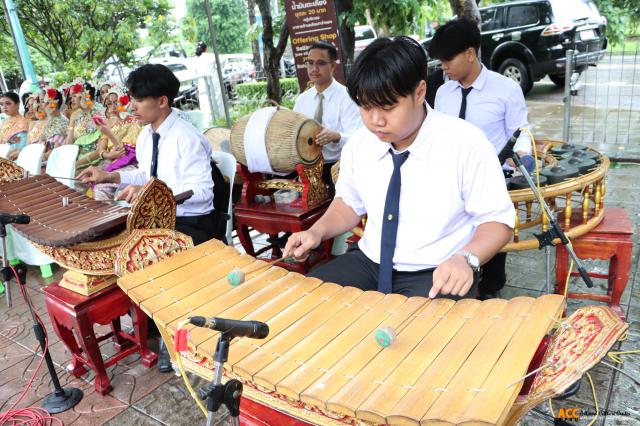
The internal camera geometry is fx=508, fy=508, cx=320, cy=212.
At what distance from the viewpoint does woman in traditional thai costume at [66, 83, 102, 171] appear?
509 centimetres

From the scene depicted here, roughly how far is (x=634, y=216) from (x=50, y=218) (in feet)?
13.4

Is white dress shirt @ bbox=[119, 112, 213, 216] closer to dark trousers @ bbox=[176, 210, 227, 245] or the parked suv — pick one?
dark trousers @ bbox=[176, 210, 227, 245]

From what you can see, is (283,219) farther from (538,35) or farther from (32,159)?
(538,35)

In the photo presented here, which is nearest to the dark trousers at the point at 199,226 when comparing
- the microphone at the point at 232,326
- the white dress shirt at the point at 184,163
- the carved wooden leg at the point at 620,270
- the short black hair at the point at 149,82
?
the white dress shirt at the point at 184,163

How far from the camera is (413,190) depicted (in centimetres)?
189

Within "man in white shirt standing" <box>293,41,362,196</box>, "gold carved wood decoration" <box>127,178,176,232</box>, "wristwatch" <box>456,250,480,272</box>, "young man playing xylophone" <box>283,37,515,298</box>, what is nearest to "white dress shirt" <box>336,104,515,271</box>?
"young man playing xylophone" <box>283,37,515,298</box>

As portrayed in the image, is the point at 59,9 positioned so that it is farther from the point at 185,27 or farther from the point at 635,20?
the point at 635,20

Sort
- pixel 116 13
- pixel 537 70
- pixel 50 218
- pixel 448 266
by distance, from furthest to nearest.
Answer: pixel 116 13, pixel 537 70, pixel 50 218, pixel 448 266

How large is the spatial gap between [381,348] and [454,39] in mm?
2076

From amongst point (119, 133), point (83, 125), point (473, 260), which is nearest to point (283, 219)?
point (473, 260)

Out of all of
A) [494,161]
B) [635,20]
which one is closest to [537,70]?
[635,20]

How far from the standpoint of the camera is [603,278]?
298 cm

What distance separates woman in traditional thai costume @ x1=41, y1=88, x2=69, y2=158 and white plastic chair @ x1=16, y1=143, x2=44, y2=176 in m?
1.03

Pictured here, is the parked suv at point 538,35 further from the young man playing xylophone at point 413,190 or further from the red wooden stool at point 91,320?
the red wooden stool at point 91,320
